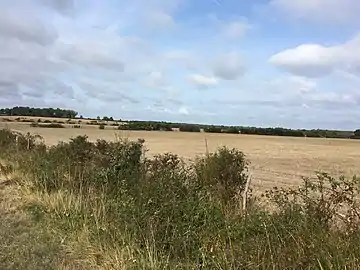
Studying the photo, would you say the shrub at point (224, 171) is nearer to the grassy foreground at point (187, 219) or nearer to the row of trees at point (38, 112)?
the grassy foreground at point (187, 219)

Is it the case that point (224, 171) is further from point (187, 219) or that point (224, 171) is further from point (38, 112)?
point (38, 112)

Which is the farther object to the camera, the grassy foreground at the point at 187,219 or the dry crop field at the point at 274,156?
the dry crop field at the point at 274,156

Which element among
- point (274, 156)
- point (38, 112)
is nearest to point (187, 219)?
point (274, 156)

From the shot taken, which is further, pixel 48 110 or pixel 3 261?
pixel 48 110

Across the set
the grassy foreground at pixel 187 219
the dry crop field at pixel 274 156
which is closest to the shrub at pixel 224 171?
the grassy foreground at pixel 187 219

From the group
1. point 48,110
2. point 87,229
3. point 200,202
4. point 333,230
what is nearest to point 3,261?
point 87,229

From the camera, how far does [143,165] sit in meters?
10.3

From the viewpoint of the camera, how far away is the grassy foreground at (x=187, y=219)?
5070mm

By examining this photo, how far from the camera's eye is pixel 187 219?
6480 mm

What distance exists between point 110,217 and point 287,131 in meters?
131

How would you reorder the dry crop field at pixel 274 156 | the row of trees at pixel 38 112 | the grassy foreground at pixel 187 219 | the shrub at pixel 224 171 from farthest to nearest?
the row of trees at pixel 38 112, the dry crop field at pixel 274 156, the shrub at pixel 224 171, the grassy foreground at pixel 187 219

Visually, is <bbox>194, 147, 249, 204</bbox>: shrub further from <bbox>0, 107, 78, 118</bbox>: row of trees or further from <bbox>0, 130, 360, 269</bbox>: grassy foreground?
<bbox>0, 107, 78, 118</bbox>: row of trees

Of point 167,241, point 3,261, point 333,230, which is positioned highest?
point 333,230

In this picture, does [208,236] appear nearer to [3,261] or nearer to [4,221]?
[3,261]
